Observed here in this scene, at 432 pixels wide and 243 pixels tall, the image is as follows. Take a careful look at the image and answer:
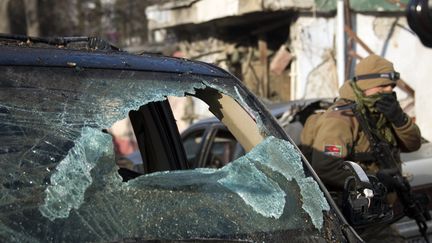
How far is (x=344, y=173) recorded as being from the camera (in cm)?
370

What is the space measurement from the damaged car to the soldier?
57.4 inches

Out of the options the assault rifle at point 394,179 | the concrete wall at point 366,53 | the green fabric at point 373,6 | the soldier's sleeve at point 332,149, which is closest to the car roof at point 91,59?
the soldier's sleeve at point 332,149

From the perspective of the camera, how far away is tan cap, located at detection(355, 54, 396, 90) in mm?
4230

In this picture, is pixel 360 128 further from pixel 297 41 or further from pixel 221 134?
pixel 297 41

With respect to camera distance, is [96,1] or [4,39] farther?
[96,1]

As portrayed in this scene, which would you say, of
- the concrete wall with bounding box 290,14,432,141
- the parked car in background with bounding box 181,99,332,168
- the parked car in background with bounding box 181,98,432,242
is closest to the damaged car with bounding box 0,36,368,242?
the parked car in background with bounding box 181,98,432,242

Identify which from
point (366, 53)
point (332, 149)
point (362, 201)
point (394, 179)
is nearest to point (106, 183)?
point (362, 201)

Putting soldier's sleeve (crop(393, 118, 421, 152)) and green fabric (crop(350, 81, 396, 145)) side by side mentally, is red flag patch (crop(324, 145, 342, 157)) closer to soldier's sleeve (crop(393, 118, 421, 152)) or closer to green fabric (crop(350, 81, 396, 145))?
green fabric (crop(350, 81, 396, 145))

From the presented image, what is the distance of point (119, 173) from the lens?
2105 millimetres

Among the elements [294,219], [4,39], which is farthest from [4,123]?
[294,219]

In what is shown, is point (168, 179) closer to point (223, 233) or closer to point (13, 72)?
point (223, 233)

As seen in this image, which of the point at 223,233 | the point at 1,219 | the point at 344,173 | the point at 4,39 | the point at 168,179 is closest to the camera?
the point at 1,219

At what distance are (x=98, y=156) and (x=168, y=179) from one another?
24cm

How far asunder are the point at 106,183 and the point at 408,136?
2.79m
